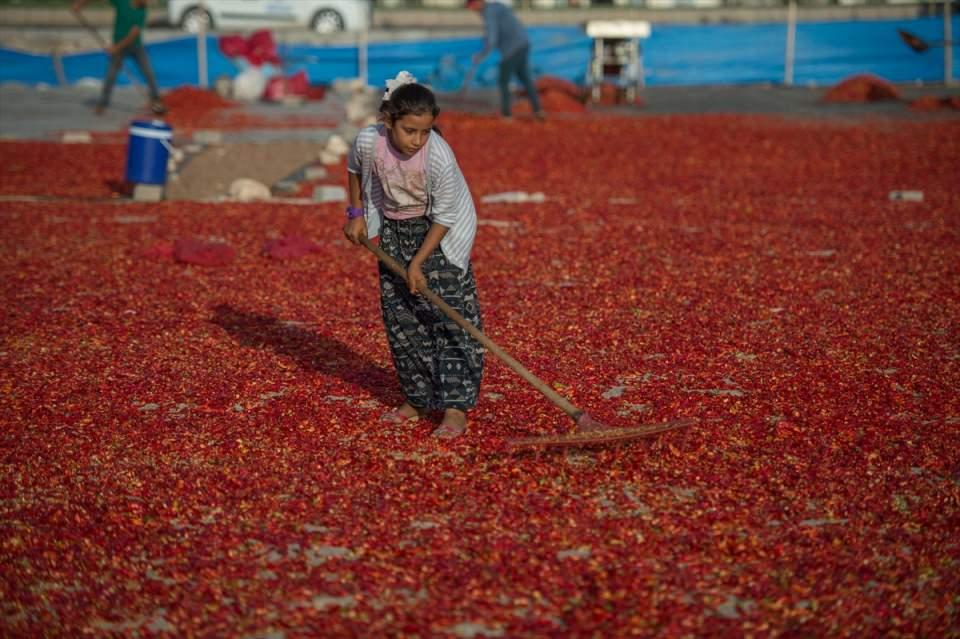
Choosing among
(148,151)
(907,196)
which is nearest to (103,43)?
(148,151)

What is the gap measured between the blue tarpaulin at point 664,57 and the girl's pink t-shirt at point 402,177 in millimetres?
22330

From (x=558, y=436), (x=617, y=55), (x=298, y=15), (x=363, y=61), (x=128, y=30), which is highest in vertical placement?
(x=298, y=15)

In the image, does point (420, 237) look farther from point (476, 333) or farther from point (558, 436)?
point (558, 436)

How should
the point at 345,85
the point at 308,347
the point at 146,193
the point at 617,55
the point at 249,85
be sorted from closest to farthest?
the point at 308,347
the point at 146,193
the point at 249,85
the point at 617,55
the point at 345,85

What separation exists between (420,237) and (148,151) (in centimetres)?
819

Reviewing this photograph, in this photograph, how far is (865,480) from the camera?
470cm

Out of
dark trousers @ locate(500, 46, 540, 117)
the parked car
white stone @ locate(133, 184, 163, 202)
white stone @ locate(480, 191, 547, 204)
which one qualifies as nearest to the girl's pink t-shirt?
white stone @ locate(480, 191, 547, 204)

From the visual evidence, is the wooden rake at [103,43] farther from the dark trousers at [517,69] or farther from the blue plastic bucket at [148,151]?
the blue plastic bucket at [148,151]

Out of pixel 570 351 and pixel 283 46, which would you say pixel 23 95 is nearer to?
pixel 283 46

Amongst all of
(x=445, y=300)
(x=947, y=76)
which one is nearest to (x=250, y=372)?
(x=445, y=300)

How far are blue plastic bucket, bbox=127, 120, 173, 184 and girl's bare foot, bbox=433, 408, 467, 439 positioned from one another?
8.22 meters

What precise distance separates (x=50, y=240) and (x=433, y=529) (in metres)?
7.04

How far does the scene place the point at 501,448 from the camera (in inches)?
200

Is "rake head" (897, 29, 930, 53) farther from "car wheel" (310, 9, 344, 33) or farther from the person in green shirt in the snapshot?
"car wheel" (310, 9, 344, 33)
